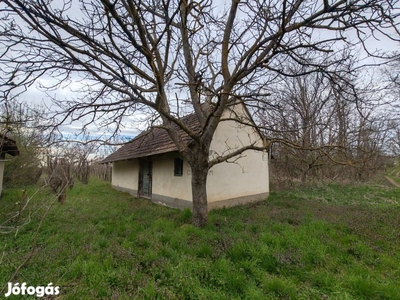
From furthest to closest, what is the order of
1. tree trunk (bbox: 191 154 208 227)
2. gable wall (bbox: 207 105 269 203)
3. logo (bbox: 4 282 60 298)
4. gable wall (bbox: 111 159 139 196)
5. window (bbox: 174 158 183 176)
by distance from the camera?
gable wall (bbox: 111 159 139 196)
window (bbox: 174 158 183 176)
gable wall (bbox: 207 105 269 203)
tree trunk (bbox: 191 154 208 227)
logo (bbox: 4 282 60 298)

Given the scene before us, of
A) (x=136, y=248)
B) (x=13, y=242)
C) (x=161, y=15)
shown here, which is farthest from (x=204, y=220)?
(x=161, y=15)

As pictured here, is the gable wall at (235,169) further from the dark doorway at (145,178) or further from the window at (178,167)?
the dark doorway at (145,178)

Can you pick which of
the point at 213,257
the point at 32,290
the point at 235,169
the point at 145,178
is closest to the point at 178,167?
the point at 235,169

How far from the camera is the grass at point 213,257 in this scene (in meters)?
3.40

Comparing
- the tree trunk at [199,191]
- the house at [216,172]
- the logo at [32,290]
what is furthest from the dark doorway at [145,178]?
the logo at [32,290]

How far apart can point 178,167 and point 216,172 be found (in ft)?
5.72

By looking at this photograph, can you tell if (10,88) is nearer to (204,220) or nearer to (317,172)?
(204,220)

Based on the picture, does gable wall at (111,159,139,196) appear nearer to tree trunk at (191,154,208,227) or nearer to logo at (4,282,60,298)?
tree trunk at (191,154,208,227)

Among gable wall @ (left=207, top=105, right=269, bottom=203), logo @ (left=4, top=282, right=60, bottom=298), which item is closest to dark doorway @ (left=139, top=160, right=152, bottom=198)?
gable wall @ (left=207, top=105, right=269, bottom=203)

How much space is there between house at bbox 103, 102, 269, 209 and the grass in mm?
2036

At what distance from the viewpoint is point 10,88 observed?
167 inches

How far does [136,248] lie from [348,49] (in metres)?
6.76

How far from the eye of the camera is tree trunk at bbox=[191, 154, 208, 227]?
6.20 m

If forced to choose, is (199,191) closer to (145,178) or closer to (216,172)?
(216,172)
